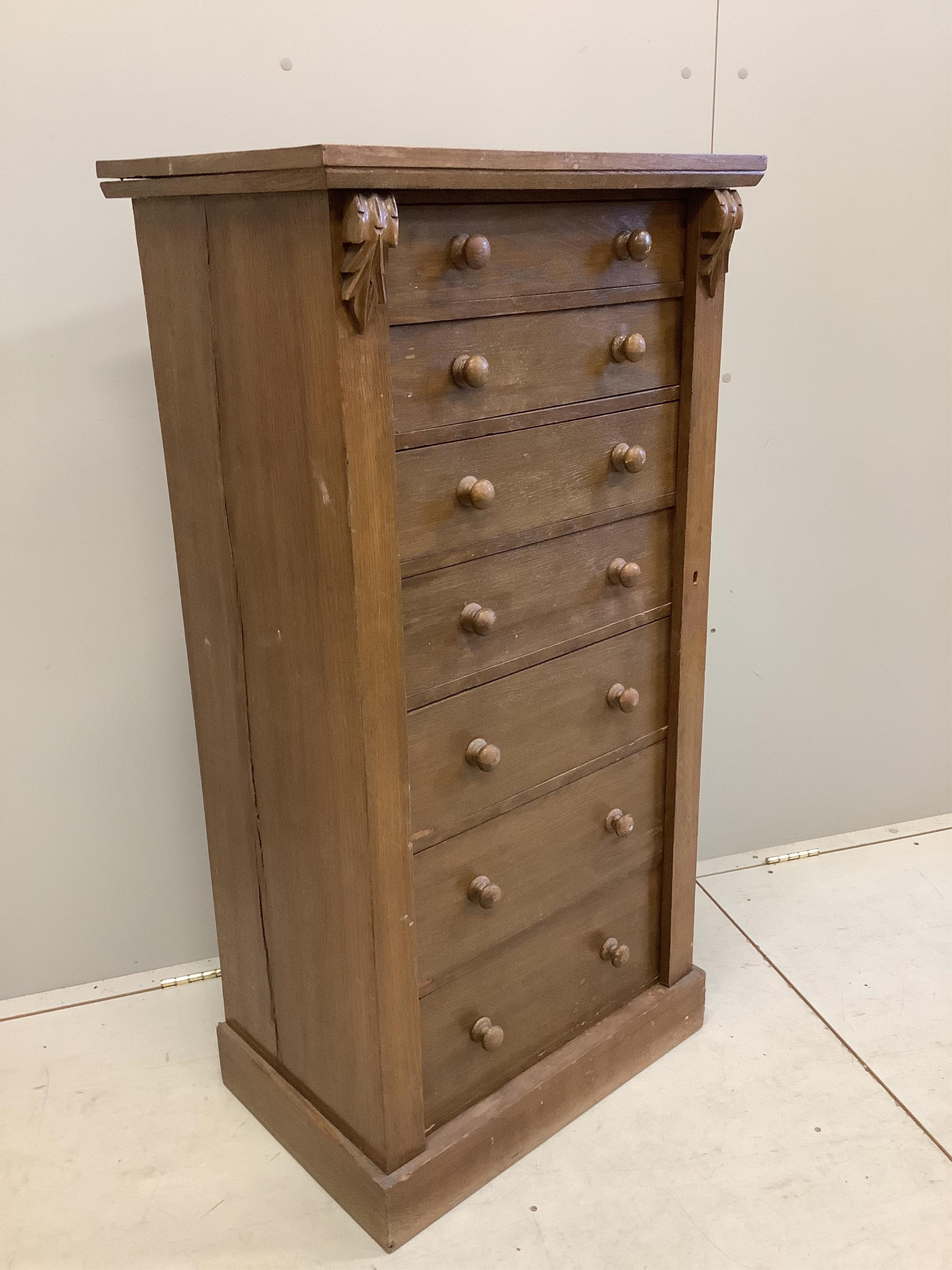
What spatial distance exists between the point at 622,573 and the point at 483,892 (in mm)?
474

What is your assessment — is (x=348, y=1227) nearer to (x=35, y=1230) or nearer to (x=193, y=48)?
(x=35, y=1230)

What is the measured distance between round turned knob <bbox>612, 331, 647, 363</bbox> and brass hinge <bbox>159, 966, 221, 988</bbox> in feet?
4.25

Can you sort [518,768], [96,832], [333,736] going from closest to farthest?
[333,736] → [518,768] → [96,832]

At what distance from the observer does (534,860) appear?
1595mm

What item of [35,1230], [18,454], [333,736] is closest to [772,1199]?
[333,736]

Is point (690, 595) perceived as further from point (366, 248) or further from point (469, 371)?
point (366, 248)

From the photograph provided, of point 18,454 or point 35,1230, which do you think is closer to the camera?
point 35,1230

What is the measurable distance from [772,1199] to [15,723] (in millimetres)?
1366

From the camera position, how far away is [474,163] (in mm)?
1177

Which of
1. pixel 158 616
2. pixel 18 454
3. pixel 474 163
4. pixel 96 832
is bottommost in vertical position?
pixel 96 832

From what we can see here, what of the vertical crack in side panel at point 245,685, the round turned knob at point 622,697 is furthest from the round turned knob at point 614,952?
the vertical crack in side panel at point 245,685

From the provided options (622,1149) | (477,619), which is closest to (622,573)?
(477,619)

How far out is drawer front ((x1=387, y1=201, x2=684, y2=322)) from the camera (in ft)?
3.99

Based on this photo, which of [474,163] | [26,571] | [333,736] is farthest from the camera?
[26,571]
